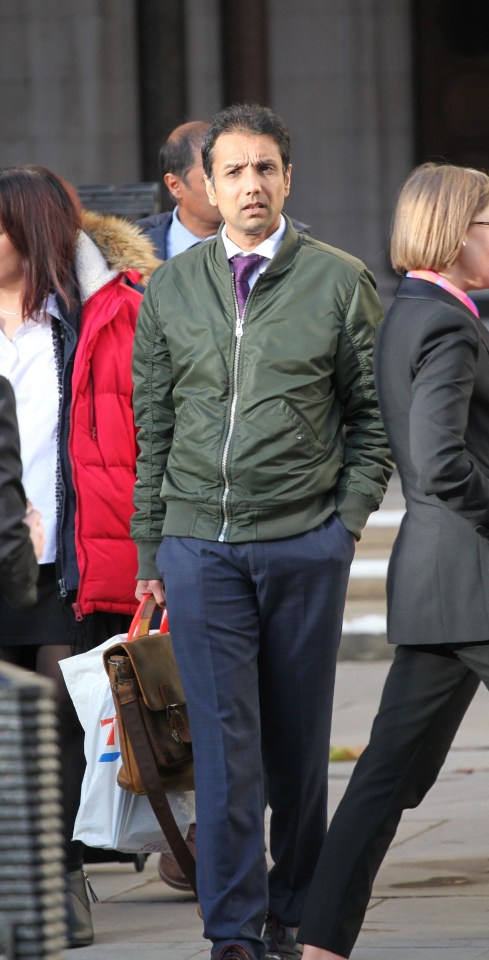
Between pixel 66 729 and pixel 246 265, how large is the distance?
1.47 m

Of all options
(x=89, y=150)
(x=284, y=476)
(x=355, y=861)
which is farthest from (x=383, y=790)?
(x=89, y=150)

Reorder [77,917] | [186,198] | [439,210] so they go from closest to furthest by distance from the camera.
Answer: [439,210] → [77,917] → [186,198]

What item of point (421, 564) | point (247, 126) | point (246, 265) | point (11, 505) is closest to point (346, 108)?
point (247, 126)

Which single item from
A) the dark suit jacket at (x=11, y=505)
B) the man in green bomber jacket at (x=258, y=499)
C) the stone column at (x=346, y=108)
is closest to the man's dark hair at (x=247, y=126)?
the man in green bomber jacket at (x=258, y=499)

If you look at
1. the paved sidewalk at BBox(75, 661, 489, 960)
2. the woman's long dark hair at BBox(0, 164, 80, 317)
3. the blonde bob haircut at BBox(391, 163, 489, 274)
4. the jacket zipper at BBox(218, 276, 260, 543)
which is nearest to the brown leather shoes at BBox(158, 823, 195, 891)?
the paved sidewalk at BBox(75, 661, 489, 960)

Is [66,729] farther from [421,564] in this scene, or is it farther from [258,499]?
[421,564]

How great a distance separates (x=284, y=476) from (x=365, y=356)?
0.36 meters

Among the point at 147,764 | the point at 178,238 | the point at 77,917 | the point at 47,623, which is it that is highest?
the point at 178,238

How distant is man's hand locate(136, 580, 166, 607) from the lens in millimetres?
→ 4492

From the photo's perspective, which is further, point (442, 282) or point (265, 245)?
point (265, 245)

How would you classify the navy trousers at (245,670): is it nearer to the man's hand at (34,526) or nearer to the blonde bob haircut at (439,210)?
the man's hand at (34,526)

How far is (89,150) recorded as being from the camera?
15.2 metres

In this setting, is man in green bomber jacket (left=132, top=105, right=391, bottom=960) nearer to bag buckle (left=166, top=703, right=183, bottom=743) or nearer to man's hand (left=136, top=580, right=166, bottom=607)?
man's hand (left=136, top=580, right=166, bottom=607)

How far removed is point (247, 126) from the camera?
4.37 meters
